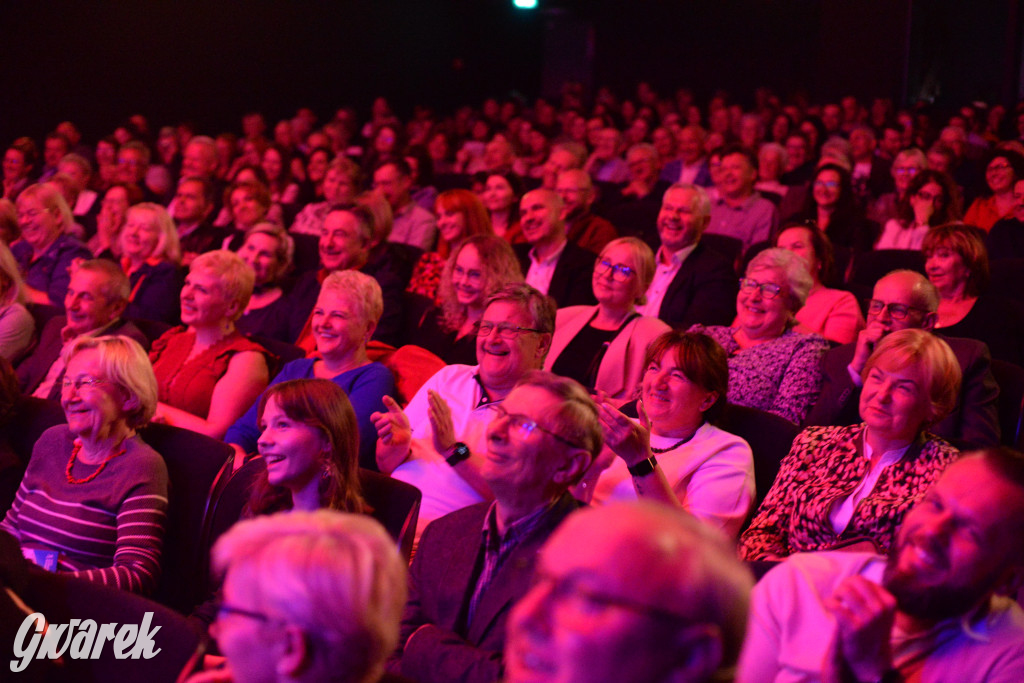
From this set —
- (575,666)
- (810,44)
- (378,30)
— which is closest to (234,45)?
(378,30)

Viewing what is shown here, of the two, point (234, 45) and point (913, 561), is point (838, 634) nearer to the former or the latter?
point (913, 561)

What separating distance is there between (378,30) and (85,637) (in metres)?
12.5

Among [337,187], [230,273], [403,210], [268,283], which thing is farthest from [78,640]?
[337,187]

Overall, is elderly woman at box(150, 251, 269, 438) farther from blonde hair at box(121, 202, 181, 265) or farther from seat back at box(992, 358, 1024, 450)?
seat back at box(992, 358, 1024, 450)

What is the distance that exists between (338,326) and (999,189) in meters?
4.00

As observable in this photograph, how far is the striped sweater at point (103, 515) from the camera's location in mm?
2385

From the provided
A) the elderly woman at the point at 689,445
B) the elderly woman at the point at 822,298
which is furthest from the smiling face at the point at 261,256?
the elderly woman at the point at 689,445

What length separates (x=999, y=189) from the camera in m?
5.38

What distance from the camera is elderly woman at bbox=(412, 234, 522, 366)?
367cm

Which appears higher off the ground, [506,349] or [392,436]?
[506,349]

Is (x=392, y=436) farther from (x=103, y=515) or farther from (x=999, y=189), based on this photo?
(x=999, y=189)

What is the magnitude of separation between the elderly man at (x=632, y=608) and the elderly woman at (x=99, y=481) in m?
1.53

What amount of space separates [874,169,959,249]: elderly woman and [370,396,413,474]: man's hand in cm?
331

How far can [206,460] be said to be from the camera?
2559 mm
